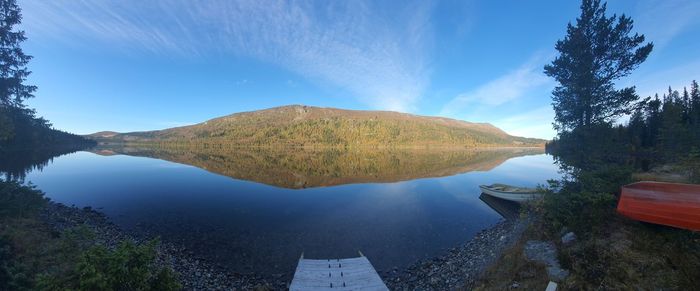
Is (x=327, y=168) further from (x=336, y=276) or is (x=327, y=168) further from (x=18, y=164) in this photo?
(x=18, y=164)

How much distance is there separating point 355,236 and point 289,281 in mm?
7366

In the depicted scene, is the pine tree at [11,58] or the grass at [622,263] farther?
the pine tree at [11,58]

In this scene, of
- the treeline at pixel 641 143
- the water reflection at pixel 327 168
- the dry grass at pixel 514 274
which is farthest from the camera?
the water reflection at pixel 327 168

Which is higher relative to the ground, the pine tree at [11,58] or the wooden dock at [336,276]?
the pine tree at [11,58]

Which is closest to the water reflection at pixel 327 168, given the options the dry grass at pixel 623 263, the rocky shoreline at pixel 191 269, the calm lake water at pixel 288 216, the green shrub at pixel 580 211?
the calm lake water at pixel 288 216

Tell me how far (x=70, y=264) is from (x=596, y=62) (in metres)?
38.3

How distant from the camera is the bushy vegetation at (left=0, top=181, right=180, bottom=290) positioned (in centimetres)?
666

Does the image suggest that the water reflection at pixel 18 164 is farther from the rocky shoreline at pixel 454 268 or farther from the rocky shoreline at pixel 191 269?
the rocky shoreline at pixel 454 268

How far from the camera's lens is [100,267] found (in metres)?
7.04

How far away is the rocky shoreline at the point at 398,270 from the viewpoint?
12336 millimetres

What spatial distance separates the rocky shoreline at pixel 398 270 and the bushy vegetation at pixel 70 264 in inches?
84.3

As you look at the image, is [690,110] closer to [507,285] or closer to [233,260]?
[507,285]

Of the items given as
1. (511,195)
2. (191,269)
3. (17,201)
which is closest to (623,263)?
(191,269)

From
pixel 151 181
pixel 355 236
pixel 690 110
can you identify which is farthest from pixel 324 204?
pixel 690 110
